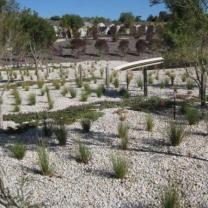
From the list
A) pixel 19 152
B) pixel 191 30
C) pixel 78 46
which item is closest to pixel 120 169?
pixel 19 152

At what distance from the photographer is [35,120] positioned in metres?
13.3

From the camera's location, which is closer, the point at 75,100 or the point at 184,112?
the point at 184,112

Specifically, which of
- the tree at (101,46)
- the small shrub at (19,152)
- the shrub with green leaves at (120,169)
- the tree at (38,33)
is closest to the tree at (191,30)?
the shrub with green leaves at (120,169)

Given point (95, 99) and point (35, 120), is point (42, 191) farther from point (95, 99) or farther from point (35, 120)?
point (95, 99)

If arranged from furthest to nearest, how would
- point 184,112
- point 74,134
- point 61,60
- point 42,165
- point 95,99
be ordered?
point 61,60 < point 95,99 < point 184,112 < point 74,134 < point 42,165

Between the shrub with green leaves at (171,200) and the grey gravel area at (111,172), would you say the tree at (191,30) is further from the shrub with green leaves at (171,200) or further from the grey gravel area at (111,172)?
the shrub with green leaves at (171,200)

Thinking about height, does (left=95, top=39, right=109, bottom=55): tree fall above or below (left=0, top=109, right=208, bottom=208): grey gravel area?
above

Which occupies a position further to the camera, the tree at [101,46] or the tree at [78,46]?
the tree at [78,46]

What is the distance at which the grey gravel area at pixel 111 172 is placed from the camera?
7098 millimetres

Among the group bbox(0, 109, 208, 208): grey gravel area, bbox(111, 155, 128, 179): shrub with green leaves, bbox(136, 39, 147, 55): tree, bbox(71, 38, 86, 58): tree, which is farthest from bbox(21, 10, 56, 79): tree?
bbox(111, 155, 128, 179): shrub with green leaves

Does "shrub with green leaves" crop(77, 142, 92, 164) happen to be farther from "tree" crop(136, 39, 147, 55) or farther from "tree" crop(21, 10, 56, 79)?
"tree" crop(136, 39, 147, 55)

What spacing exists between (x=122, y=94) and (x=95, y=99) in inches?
55.9

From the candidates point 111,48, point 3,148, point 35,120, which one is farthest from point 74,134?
point 111,48

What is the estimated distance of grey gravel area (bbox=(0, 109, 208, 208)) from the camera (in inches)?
279
